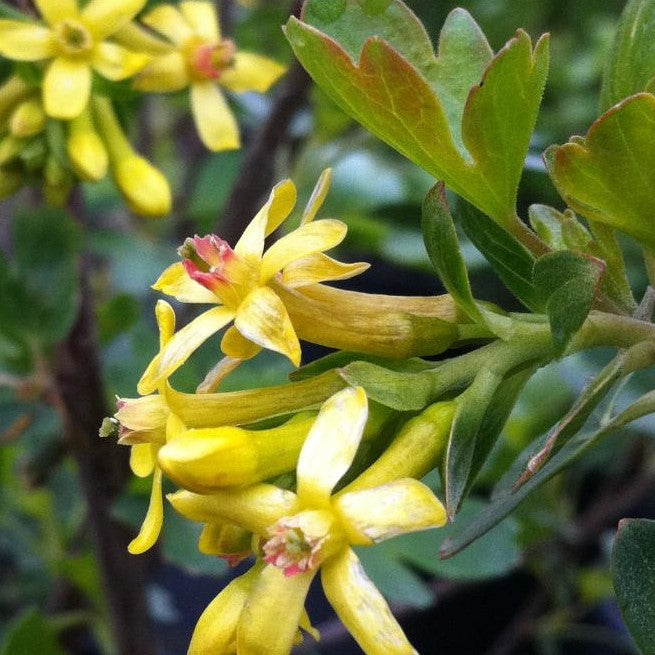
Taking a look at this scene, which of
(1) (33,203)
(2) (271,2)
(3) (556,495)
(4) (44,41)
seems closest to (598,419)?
(4) (44,41)

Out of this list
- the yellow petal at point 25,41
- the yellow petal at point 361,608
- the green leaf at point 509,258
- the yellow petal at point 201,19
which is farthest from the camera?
the yellow petal at point 201,19

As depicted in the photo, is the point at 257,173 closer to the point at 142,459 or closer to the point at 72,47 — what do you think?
the point at 72,47

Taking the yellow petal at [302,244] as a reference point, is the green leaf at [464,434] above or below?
below

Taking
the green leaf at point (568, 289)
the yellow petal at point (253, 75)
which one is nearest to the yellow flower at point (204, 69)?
the yellow petal at point (253, 75)

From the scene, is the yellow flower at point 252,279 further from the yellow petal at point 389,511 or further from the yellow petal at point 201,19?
the yellow petal at point 201,19

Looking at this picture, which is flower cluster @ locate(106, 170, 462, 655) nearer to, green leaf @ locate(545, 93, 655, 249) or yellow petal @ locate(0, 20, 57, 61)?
green leaf @ locate(545, 93, 655, 249)

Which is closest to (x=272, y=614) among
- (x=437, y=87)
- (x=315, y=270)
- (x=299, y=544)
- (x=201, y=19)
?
(x=299, y=544)

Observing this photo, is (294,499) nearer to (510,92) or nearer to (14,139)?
(510,92)
